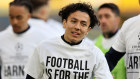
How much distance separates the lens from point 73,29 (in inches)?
248

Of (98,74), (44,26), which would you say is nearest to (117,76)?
(98,74)

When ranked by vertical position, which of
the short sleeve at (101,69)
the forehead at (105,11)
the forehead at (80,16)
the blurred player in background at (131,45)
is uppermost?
the forehead at (105,11)

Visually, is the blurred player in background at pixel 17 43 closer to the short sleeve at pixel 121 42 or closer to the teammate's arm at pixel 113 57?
the teammate's arm at pixel 113 57

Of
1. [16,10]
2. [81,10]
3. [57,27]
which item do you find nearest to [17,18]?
[16,10]

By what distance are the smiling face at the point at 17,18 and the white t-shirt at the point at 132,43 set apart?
10.8 feet

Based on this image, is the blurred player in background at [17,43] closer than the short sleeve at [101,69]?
No

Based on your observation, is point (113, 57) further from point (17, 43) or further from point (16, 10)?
point (16, 10)

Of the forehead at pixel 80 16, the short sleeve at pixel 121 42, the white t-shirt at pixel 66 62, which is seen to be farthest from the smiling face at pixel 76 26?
the short sleeve at pixel 121 42

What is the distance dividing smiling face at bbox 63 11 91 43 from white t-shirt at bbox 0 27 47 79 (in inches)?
122

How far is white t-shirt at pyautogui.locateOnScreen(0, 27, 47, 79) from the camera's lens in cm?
942

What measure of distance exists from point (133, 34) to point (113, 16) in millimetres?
3399

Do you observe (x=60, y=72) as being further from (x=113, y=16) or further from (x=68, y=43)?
(x=113, y=16)

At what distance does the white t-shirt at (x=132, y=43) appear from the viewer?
6.66m

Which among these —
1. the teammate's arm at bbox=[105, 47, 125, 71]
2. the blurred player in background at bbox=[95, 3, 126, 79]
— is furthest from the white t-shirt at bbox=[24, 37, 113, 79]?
the blurred player in background at bbox=[95, 3, 126, 79]
